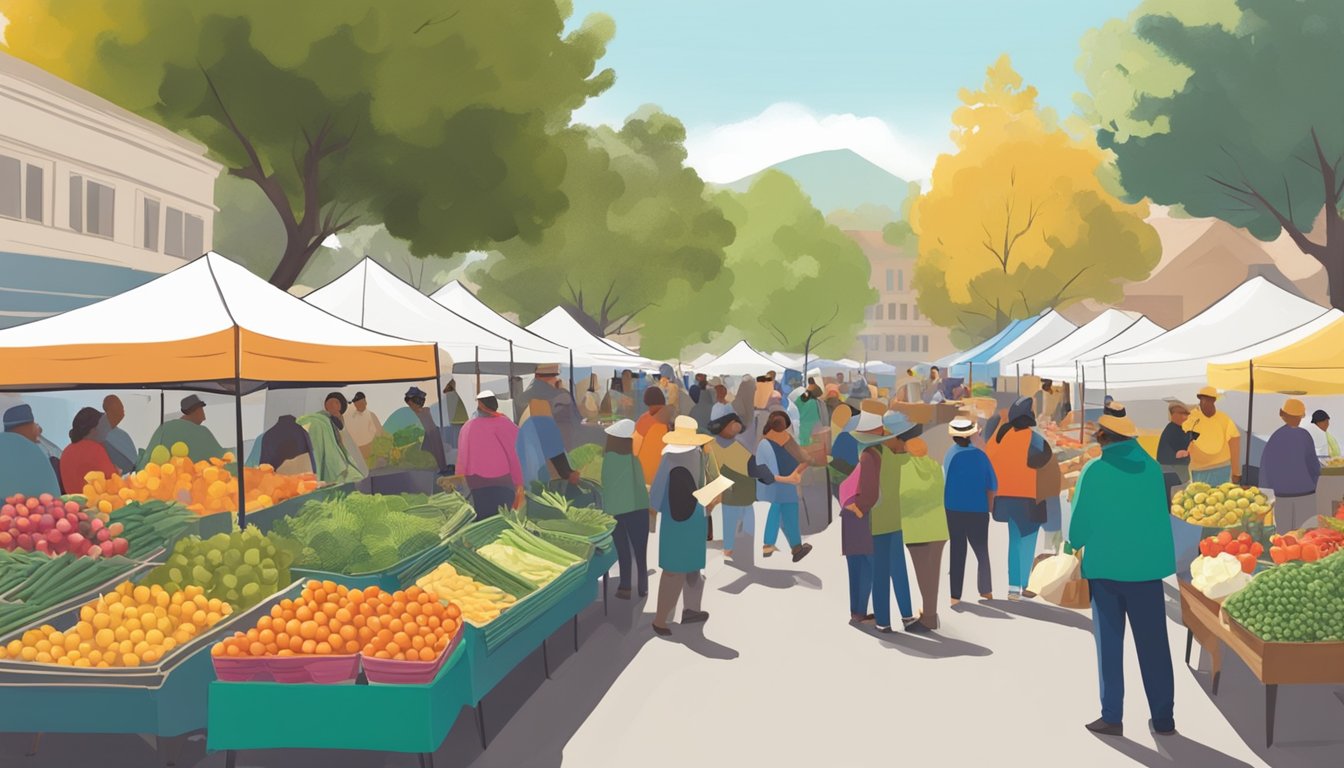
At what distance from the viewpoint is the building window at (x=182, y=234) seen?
1047 inches

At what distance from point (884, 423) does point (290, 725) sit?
5568 millimetres

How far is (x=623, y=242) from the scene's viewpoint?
51.1 meters

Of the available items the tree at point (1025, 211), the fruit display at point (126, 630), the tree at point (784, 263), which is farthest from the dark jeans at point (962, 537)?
the tree at point (784, 263)

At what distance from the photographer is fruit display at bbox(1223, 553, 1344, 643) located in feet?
22.0

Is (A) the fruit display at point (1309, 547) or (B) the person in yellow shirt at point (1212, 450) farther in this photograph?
(B) the person in yellow shirt at point (1212, 450)

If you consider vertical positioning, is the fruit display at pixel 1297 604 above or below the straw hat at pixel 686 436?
below

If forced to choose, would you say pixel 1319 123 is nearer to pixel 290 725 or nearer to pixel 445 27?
pixel 445 27

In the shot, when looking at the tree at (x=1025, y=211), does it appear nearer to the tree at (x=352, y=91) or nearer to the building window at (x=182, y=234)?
the tree at (x=352, y=91)

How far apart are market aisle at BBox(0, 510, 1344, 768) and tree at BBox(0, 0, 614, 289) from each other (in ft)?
39.9

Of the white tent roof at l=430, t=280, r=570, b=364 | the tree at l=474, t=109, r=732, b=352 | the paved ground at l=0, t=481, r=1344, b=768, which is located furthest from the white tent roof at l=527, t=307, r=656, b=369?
the tree at l=474, t=109, r=732, b=352

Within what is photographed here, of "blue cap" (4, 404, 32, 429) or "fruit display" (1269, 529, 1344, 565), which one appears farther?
"blue cap" (4, 404, 32, 429)

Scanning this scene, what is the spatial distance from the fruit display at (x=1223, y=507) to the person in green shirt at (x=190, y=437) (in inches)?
389

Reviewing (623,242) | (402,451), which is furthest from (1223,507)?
(623,242)

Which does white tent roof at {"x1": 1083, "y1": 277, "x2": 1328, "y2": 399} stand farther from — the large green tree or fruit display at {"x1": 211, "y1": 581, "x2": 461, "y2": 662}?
the large green tree
